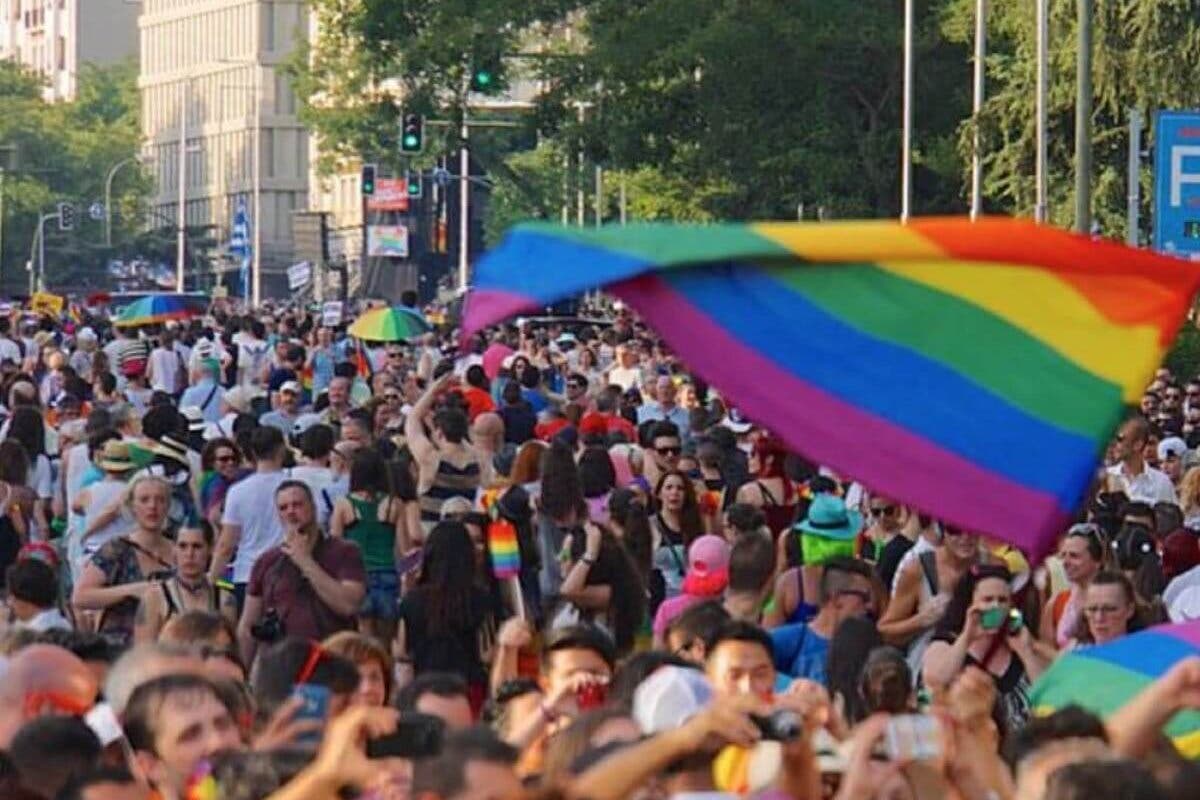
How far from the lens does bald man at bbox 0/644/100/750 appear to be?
10.3 m

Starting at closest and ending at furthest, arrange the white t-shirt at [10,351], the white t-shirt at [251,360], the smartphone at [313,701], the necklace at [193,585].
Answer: the smartphone at [313,701] → the necklace at [193,585] → the white t-shirt at [251,360] → the white t-shirt at [10,351]

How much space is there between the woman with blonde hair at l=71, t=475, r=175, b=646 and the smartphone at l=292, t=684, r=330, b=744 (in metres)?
4.13

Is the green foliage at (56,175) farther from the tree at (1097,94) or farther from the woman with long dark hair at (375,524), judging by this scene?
the woman with long dark hair at (375,524)

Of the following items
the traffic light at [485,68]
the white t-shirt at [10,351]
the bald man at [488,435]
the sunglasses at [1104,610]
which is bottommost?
the white t-shirt at [10,351]

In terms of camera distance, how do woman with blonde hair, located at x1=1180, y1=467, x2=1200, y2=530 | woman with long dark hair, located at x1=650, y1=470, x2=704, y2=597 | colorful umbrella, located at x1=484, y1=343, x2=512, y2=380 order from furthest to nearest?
colorful umbrella, located at x1=484, y1=343, x2=512, y2=380, woman with blonde hair, located at x1=1180, y1=467, x2=1200, y2=530, woman with long dark hair, located at x1=650, y1=470, x2=704, y2=597

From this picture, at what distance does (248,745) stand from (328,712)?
915mm

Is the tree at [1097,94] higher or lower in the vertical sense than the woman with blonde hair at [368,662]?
higher

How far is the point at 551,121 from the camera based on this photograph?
63531 mm

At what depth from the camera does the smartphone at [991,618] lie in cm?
1354

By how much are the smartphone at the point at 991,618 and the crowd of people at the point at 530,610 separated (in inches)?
0.5

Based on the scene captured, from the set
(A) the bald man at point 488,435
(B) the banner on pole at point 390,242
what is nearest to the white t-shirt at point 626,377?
(A) the bald man at point 488,435

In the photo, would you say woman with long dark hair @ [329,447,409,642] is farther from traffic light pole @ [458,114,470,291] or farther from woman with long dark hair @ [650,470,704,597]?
traffic light pole @ [458,114,470,291]

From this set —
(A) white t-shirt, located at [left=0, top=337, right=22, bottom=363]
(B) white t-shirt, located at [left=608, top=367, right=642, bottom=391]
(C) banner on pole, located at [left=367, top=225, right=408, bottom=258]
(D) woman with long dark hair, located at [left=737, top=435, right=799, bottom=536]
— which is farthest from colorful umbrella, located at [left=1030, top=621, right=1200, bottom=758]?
(C) banner on pole, located at [left=367, top=225, right=408, bottom=258]

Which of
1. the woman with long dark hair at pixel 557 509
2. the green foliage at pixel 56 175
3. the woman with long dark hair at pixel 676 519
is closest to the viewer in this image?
the woman with long dark hair at pixel 557 509
